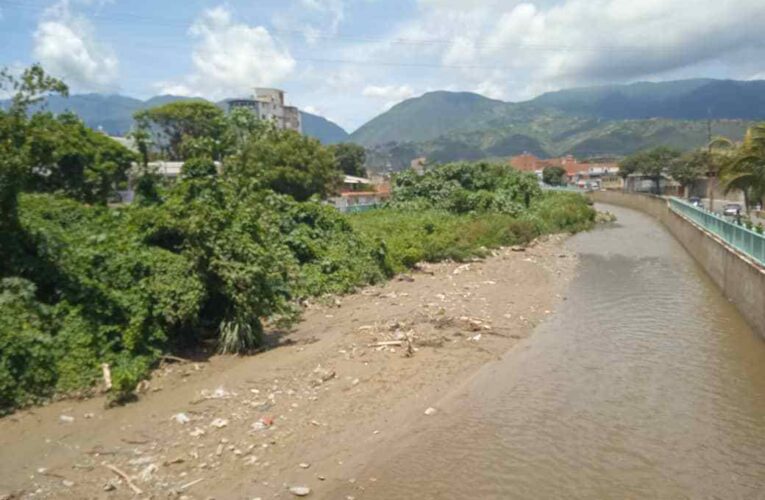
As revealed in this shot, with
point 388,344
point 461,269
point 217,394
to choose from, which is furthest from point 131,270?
point 461,269

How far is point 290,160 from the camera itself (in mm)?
38219

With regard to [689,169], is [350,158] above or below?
above

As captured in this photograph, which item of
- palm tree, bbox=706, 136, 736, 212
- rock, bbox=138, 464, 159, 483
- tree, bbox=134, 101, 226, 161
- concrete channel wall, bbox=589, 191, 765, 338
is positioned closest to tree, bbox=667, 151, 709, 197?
palm tree, bbox=706, 136, 736, 212

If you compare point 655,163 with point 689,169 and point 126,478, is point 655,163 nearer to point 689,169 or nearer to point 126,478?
point 689,169

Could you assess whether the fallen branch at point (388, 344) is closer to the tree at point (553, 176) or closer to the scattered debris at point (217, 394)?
the scattered debris at point (217, 394)

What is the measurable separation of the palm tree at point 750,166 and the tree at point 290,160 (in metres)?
22.5

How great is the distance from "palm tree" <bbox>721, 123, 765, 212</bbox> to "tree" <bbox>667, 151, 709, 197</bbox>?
46.8m

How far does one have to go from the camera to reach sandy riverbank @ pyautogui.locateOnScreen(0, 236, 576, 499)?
7.05m

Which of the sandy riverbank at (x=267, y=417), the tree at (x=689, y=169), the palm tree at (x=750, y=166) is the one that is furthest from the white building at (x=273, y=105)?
the sandy riverbank at (x=267, y=417)

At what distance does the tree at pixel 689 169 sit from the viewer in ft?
235

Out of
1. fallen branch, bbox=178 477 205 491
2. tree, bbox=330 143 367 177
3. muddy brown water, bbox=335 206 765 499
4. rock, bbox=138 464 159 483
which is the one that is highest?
tree, bbox=330 143 367 177

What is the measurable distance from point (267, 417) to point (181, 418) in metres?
1.20

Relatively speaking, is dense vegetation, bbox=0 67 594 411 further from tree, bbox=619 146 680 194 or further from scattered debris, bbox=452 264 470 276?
tree, bbox=619 146 680 194

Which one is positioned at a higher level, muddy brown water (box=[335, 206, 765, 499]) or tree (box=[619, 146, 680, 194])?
tree (box=[619, 146, 680, 194])
